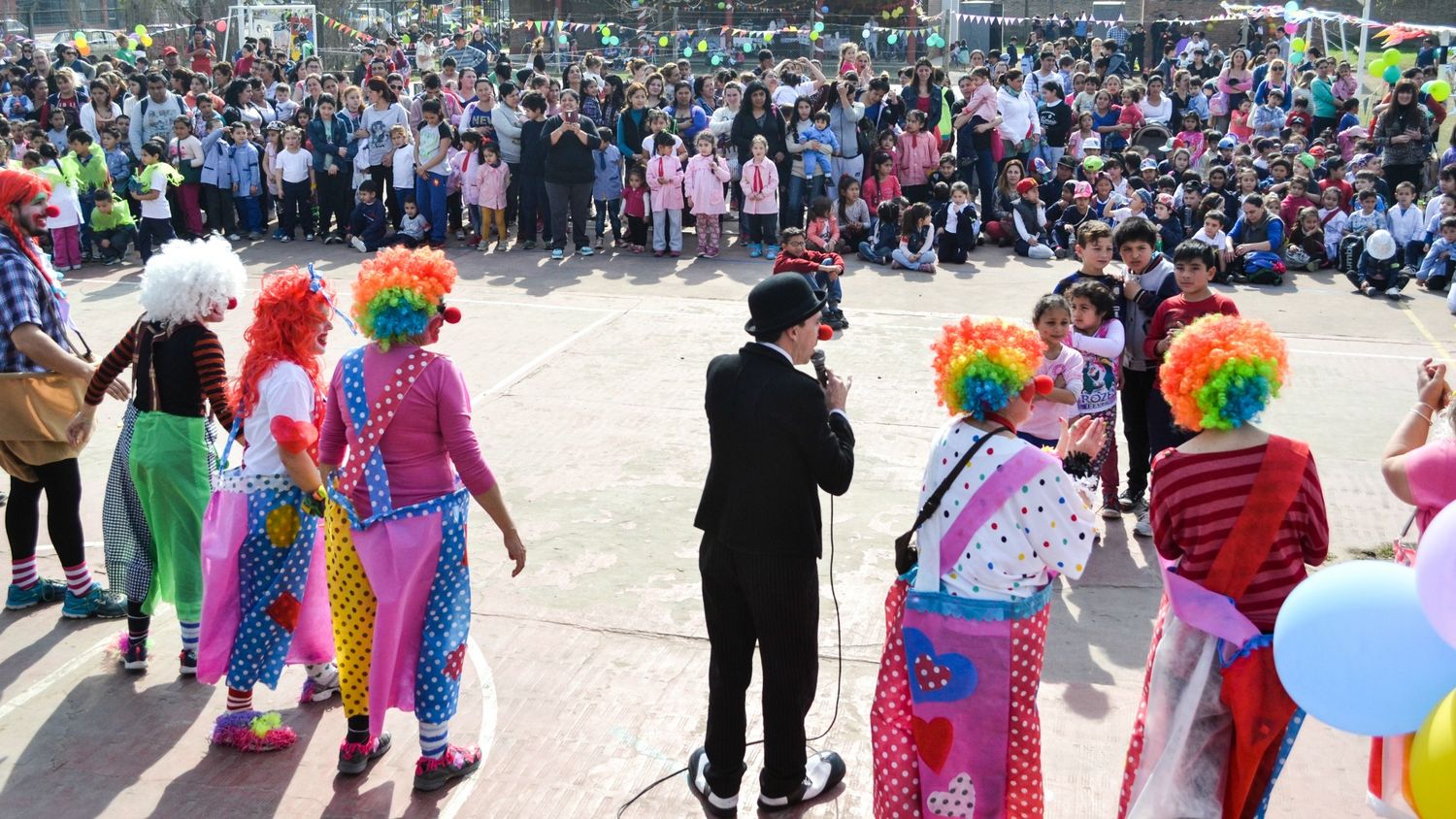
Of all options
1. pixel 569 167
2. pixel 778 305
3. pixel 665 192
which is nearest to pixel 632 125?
pixel 569 167

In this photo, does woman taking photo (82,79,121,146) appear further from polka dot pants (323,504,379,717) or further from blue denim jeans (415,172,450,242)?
polka dot pants (323,504,379,717)

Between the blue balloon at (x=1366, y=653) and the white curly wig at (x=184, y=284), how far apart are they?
3814 mm

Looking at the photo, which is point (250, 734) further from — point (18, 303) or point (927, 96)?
point (927, 96)

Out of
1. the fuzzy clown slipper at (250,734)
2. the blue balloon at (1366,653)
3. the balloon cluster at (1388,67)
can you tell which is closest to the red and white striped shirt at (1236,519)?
the blue balloon at (1366,653)

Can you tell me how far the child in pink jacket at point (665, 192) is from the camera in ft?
45.4

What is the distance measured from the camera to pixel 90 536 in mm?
6785

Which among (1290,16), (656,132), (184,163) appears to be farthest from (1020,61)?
(184,163)

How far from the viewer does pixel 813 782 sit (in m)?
4.45

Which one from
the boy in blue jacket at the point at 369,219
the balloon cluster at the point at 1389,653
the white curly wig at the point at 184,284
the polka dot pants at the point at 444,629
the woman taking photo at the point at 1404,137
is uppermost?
the woman taking photo at the point at 1404,137

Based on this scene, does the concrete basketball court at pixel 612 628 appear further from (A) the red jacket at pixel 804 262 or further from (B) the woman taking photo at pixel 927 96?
(B) the woman taking photo at pixel 927 96

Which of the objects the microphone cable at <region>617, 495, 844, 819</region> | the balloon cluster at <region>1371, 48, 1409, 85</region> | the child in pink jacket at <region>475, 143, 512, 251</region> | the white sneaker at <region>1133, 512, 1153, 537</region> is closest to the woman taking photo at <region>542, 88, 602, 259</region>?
the child in pink jacket at <region>475, 143, 512, 251</region>

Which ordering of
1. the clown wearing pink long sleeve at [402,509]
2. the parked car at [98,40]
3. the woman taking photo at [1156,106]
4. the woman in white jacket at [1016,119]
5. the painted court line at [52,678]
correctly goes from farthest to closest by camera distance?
the parked car at [98,40] < the woman taking photo at [1156,106] < the woman in white jacket at [1016,119] < the painted court line at [52,678] < the clown wearing pink long sleeve at [402,509]

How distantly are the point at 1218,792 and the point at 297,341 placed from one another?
3410 millimetres

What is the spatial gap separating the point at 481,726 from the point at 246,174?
465 inches
